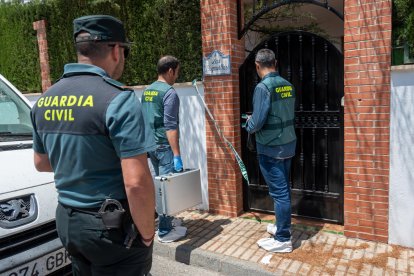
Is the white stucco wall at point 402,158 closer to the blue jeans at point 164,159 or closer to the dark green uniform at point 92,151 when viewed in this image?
the blue jeans at point 164,159

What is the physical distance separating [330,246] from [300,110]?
5.47 ft

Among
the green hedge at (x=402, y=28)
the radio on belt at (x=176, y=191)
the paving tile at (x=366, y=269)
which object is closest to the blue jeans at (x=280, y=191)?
the paving tile at (x=366, y=269)

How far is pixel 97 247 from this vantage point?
6.19 ft

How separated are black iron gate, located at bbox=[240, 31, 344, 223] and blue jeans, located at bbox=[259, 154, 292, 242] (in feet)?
2.75

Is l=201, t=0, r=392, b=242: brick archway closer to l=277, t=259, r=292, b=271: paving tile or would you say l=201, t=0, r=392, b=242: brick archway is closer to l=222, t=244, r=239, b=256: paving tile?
l=277, t=259, r=292, b=271: paving tile

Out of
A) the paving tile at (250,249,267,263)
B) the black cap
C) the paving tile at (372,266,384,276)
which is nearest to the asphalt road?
the paving tile at (250,249,267,263)

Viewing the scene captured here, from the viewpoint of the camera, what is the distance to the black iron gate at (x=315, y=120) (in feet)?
14.3

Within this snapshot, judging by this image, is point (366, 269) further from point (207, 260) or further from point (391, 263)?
point (207, 260)

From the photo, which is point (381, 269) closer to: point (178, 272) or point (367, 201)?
point (367, 201)

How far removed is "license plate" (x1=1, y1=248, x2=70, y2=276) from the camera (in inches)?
92.3

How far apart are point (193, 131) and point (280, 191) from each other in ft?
6.33

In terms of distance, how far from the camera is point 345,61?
3.99m

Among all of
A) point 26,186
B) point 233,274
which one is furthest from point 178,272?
point 26,186

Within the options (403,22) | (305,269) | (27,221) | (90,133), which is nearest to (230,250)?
(305,269)
